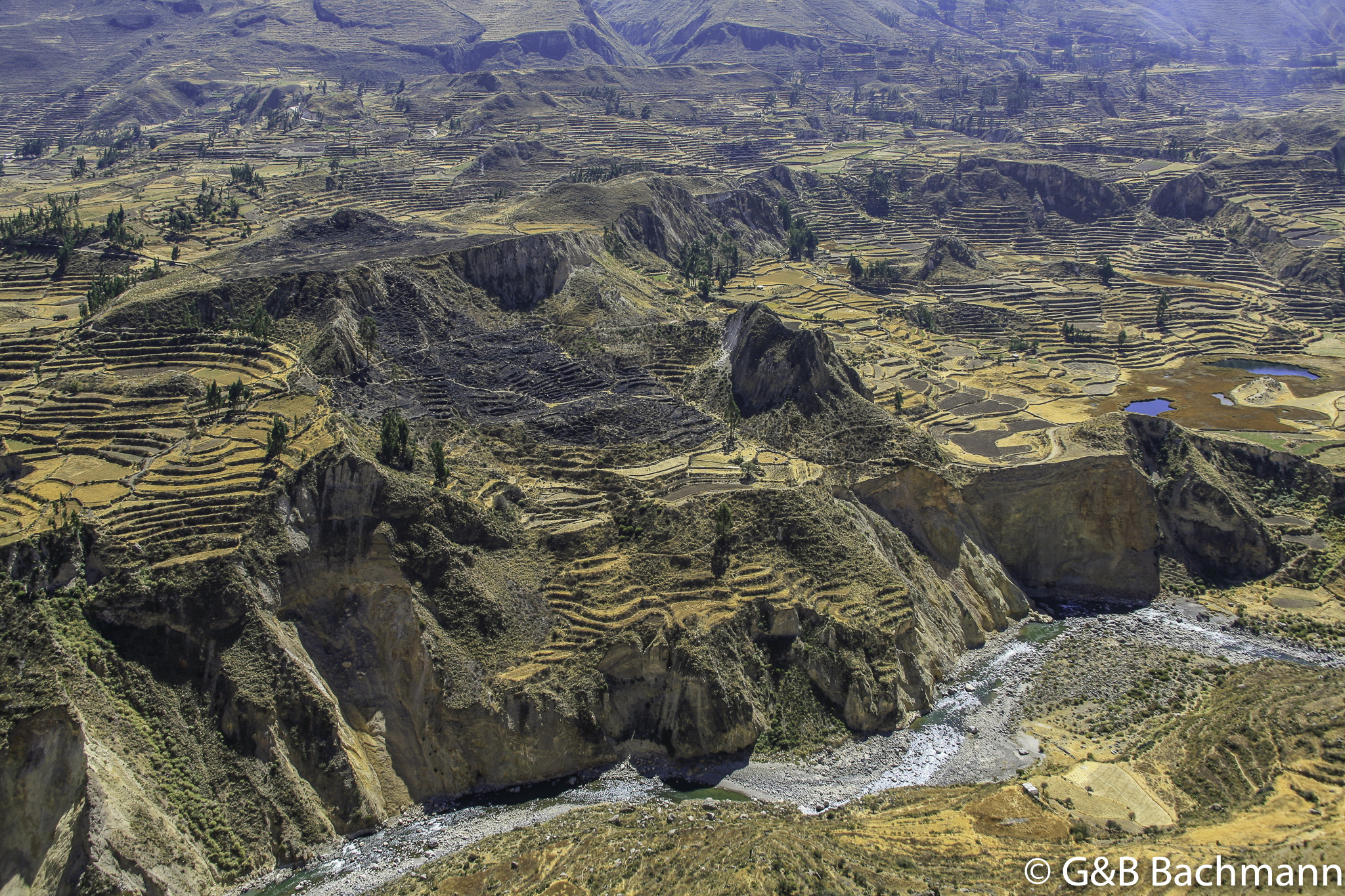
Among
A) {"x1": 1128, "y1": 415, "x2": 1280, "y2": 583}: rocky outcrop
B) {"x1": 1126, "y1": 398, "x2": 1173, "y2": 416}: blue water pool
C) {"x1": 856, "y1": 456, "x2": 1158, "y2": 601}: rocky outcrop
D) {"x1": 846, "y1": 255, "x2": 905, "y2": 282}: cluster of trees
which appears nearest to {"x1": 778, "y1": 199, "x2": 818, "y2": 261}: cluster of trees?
{"x1": 846, "y1": 255, "x2": 905, "y2": 282}: cluster of trees

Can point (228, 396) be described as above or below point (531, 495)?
above

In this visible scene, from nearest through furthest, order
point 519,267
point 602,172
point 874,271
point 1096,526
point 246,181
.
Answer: point 1096,526 < point 519,267 < point 874,271 < point 246,181 < point 602,172

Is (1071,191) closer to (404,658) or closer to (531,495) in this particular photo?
(531,495)

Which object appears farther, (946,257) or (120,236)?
(946,257)

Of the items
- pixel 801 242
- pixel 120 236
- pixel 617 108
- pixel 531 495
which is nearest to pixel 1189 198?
pixel 801 242

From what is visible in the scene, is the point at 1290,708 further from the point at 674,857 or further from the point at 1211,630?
the point at 674,857

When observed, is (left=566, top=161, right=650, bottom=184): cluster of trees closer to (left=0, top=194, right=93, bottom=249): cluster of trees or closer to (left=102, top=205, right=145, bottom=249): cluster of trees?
(left=102, top=205, right=145, bottom=249): cluster of trees

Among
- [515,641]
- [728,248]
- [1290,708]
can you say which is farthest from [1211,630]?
[728,248]
